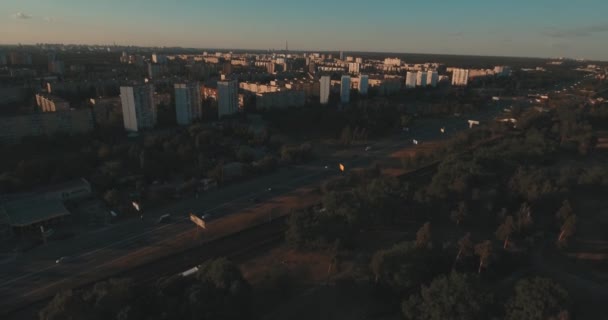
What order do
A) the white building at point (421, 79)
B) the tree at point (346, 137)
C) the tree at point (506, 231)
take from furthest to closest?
the white building at point (421, 79) → the tree at point (346, 137) → the tree at point (506, 231)

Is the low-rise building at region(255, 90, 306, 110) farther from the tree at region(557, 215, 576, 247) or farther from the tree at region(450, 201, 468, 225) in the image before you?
the tree at region(557, 215, 576, 247)

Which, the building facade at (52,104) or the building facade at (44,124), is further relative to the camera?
the building facade at (52,104)

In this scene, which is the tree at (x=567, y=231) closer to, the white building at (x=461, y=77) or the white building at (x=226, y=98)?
the white building at (x=226, y=98)

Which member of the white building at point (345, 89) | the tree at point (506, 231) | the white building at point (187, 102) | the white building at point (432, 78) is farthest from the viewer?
the white building at point (432, 78)

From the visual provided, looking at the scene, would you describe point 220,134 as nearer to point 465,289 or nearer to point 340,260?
point 340,260

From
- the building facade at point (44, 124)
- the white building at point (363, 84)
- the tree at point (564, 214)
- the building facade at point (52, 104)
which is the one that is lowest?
the tree at point (564, 214)

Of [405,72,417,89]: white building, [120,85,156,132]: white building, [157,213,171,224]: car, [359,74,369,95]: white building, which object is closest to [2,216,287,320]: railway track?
[157,213,171,224]: car

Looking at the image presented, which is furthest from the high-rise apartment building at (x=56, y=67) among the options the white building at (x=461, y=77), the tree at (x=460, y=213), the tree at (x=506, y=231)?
the white building at (x=461, y=77)

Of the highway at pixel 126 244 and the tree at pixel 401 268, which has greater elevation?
the tree at pixel 401 268
